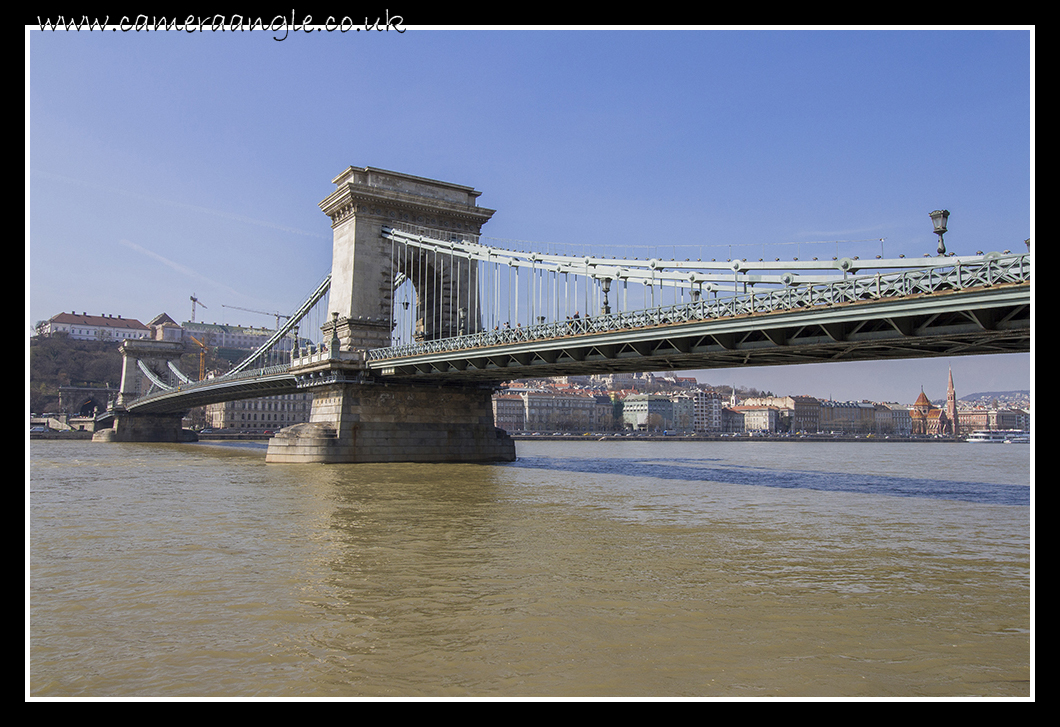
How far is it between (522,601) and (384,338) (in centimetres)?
3204

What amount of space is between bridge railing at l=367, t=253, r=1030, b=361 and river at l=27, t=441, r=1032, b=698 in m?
5.38

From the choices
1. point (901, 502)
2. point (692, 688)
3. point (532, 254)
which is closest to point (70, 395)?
point (532, 254)

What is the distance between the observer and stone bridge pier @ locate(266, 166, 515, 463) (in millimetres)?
36750

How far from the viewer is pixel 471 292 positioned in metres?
43.3

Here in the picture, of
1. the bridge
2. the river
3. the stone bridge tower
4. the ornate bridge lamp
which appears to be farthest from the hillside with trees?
the ornate bridge lamp

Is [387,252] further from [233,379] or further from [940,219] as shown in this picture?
[940,219]

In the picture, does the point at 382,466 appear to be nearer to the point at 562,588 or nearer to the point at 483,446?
the point at 483,446

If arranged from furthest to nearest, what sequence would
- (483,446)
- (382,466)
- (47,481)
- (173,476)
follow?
(483,446) < (382,466) < (173,476) < (47,481)

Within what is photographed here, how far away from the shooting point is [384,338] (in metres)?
40.2

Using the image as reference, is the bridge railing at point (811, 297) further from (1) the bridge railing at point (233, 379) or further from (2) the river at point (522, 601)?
(1) the bridge railing at point (233, 379)

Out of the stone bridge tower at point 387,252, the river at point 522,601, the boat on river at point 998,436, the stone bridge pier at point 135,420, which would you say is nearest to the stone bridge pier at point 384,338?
the stone bridge tower at point 387,252

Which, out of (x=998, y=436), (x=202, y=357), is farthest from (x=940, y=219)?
(x=998, y=436)

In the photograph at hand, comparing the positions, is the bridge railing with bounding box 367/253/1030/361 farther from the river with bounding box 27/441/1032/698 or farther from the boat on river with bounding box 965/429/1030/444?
the boat on river with bounding box 965/429/1030/444

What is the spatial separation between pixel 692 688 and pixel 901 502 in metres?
19.4
